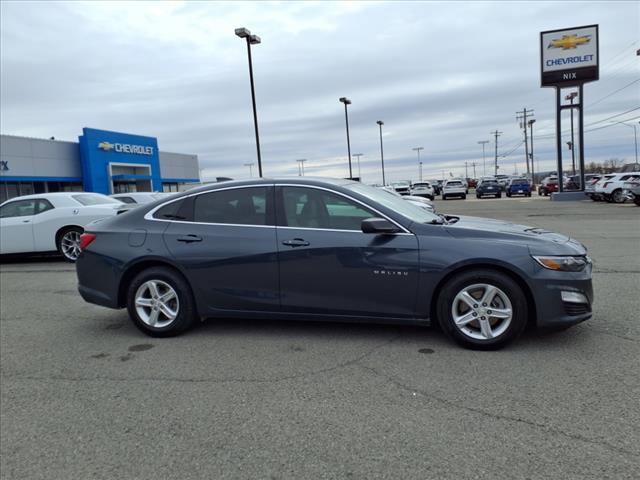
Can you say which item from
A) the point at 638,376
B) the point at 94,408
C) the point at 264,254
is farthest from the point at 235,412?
the point at 638,376

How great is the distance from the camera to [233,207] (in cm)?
507

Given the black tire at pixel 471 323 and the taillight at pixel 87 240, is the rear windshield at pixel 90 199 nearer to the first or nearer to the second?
the taillight at pixel 87 240

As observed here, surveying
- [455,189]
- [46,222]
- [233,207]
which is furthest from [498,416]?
[455,189]

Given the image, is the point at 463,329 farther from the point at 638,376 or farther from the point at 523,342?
the point at 638,376

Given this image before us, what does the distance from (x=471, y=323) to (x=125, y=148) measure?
41.5 meters

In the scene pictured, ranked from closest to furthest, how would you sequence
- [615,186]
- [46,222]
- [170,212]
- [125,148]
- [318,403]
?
[318,403]
[170,212]
[46,222]
[615,186]
[125,148]

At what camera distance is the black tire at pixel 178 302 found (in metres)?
5.05

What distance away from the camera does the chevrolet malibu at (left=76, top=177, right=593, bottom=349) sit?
14.1 feet

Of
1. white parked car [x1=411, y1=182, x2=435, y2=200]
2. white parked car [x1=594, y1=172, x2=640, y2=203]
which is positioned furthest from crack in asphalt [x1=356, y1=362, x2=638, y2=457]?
white parked car [x1=411, y1=182, x2=435, y2=200]

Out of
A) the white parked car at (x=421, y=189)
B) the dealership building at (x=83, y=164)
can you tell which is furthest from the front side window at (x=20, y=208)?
the white parked car at (x=421, y=189)

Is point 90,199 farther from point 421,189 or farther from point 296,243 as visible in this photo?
point 421,189

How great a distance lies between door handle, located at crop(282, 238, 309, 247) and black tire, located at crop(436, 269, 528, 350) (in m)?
1.29

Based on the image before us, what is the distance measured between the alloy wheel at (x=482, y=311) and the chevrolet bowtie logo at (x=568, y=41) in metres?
32.4

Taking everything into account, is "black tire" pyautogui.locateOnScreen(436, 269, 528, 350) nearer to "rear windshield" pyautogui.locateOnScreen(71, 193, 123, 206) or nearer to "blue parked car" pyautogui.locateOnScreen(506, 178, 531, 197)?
"rear windshield" pyautogui.locateOnScreen(71, 193, 123, 206)
